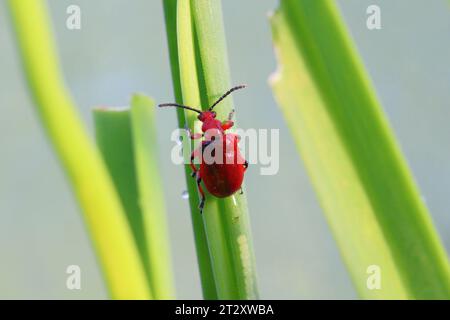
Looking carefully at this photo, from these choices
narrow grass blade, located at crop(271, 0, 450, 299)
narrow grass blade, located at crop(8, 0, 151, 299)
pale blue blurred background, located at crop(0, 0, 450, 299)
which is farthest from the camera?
→ pale blue blurred background, located at crop(0, 0, 450, 299)

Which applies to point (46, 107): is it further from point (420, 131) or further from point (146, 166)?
point (420, 131)

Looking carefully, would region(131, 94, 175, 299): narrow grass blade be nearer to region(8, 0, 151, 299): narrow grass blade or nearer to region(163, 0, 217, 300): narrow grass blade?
region(163, 0, 217, 300): narrow grass blade

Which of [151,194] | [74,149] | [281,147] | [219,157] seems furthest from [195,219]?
[281,147]

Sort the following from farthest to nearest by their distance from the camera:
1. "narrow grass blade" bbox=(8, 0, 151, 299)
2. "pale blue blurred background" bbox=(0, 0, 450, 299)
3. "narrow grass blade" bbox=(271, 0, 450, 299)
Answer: "pale blue blurred background" bbox=(0, 0, 450, 299)
"narrow grass blade" bbox=(271, 0, 450, 299)
"narrow grass blade" bbox=(8, 0, 151, 299)

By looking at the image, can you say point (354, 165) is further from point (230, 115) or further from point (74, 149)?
point (74, 149)

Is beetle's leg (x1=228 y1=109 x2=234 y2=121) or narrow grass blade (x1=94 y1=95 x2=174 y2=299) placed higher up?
beetle's leg (x1=228 y1=109 x2=234 y2=121)

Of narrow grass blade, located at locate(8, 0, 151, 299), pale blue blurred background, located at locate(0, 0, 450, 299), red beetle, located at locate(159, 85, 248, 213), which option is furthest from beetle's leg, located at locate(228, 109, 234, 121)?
pale blue blurred background, located at locate(0, 0, 450, 299)
